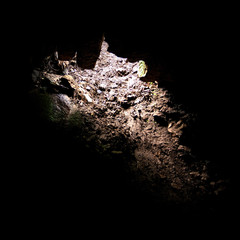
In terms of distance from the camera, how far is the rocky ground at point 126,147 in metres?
2.37

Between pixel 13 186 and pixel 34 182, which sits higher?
pixel 34 182

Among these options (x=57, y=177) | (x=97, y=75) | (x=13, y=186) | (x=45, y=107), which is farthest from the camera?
(x=97, y=75)

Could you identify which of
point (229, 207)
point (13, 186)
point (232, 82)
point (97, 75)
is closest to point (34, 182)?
point (13, 186)

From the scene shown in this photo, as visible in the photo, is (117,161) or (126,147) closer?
(117,161)

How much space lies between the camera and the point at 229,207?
8.25 ft

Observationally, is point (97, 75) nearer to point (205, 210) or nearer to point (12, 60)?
point (12, 60)

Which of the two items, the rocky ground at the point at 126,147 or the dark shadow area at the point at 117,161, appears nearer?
the dark shadow area at the point at 117,161

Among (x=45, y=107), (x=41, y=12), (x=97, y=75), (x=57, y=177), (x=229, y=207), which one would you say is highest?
(x=97, y=75)

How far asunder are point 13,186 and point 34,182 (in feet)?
0.85

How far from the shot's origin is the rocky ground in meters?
2.37

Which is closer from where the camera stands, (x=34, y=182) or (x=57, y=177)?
(x=34, y=182)

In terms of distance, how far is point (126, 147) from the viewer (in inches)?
141

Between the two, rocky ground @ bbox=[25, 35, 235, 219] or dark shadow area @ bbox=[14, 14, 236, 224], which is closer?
dark shadow area @ bbox=[14, 14, 236, 224]

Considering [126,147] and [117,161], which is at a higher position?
[126,147]
